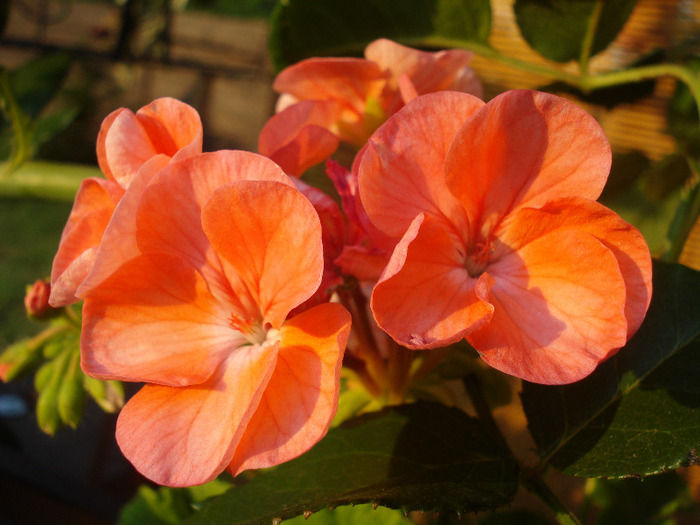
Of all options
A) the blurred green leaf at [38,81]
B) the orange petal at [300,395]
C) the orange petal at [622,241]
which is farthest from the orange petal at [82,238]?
the blurred green leaf at [38,81]

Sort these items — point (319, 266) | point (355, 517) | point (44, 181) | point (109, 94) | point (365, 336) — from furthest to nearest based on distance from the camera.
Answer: point (109, 94), point (44, 181), point (355, 517), point (365, 336), point (319, 266)

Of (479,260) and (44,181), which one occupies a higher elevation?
(479,260)

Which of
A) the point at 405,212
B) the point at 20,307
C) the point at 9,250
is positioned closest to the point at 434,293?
the point at 405,212

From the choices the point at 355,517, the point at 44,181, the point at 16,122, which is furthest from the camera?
the point at 44,181

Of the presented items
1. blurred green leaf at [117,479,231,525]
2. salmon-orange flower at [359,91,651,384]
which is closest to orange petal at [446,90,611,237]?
salmon-orange flower at [359,91,651,384]

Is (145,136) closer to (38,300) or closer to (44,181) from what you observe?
(38,300)

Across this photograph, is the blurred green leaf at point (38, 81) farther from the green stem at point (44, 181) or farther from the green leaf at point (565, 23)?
the green leaf at point (565, 23)

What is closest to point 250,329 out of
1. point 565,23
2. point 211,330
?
point 211,330
